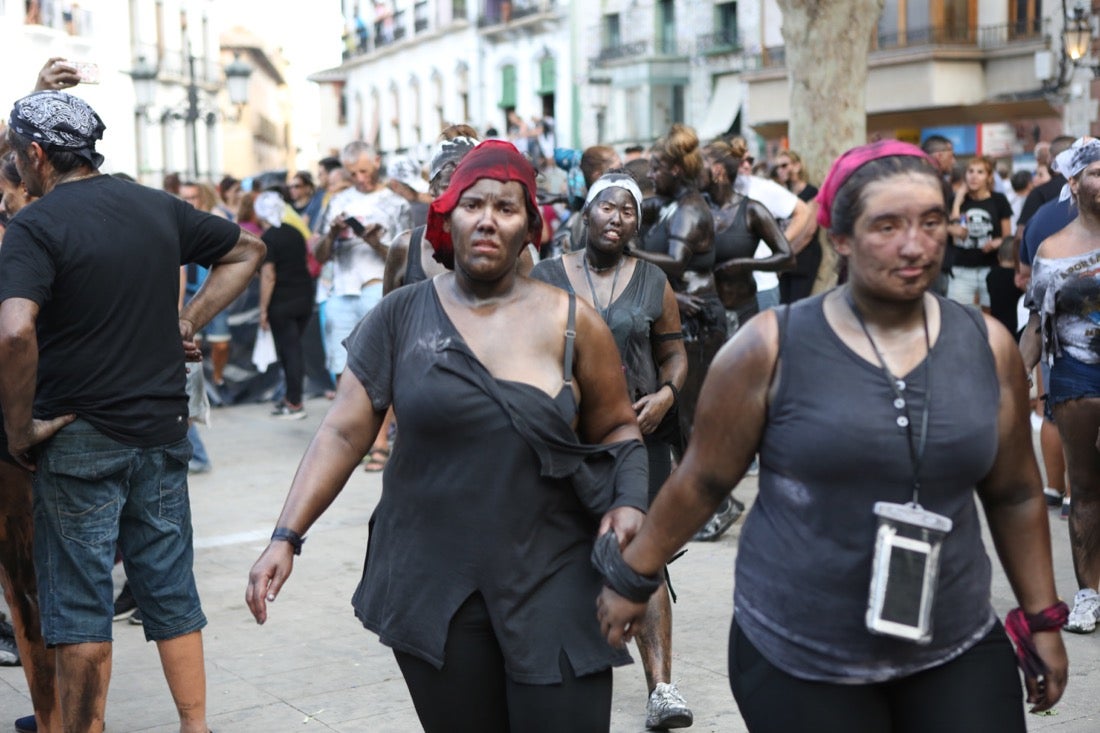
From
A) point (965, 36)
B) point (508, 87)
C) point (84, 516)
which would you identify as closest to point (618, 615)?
point (84, 516)

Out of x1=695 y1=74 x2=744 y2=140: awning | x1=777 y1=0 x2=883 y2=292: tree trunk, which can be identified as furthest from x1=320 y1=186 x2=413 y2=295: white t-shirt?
x1=695 y1=74 x2=744 y2=140: awning

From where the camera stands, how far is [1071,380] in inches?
238

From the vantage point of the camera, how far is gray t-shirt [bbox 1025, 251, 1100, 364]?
5922mm

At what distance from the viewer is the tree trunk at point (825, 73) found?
15.0 m

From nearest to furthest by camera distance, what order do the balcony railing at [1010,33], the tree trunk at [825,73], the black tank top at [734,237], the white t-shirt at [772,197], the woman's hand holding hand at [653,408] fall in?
1. the woman's hand holding hand at [653,408]
2. the black tank top at [734,237]
3. the white t-shirt at [772,197]
4. the tree trunk at [825,73]
5. the balcony railing at [1010,33]

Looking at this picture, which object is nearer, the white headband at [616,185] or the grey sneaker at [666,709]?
the grey sneaker at [666,709]

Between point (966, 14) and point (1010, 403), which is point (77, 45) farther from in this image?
point (1010, 403)

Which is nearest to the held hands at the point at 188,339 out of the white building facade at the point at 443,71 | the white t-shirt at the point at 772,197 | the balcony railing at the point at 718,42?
the white t-shirt at the point at 772,197

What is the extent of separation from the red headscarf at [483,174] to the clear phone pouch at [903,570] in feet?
3.85

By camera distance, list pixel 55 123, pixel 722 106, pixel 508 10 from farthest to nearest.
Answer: pixel 508 10 → pixel 722 106 → pixel 55 123

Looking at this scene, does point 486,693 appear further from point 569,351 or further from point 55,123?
point 55,123

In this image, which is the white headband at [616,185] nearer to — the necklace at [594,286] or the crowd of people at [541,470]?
the necklace at [594,286]

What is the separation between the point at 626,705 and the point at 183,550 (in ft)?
5.40

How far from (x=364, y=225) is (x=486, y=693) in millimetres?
6864
